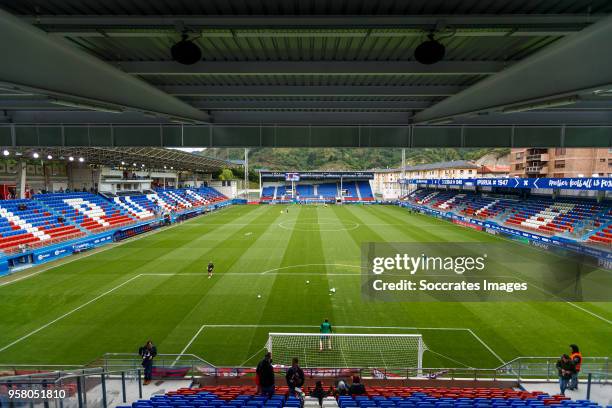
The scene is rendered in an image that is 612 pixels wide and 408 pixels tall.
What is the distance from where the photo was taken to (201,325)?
1392 centimetres

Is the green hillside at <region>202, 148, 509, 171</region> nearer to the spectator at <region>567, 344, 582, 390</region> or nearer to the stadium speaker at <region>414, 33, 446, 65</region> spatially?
the spectator at <region>567, 344, 582, 390</region>

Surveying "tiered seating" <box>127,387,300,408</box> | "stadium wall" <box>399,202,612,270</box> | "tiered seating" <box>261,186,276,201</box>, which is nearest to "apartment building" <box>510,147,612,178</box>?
"stadium wall" <box>399,202,612,270</box>

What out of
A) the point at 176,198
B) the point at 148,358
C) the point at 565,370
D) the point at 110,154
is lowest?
the point at 148,358

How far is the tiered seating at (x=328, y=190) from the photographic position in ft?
269

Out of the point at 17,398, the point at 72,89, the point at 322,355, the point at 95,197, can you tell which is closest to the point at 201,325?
the point at 322,355

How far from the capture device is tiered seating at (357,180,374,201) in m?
78.8

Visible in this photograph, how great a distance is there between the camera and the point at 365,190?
81125mm

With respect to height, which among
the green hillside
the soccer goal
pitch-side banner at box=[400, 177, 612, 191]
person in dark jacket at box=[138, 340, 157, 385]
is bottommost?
the soccer goal

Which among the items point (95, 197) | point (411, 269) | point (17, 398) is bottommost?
point (411, 269)

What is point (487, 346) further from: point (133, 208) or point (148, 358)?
point (133, 208)

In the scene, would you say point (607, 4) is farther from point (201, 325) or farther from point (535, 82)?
point (201, 325)

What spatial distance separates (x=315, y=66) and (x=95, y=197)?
41101 mm

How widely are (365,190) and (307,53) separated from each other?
76521mm

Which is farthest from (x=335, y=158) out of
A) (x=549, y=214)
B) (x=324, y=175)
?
(x=549, y=214)
